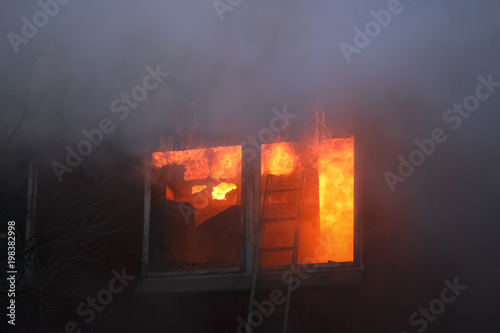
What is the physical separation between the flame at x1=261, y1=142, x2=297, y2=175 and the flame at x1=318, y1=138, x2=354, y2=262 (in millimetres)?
300

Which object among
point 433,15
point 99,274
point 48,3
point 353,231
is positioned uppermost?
point 48,3

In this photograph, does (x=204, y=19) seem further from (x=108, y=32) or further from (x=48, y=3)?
(x=48, y=3)

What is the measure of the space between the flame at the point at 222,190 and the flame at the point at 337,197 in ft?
3.03

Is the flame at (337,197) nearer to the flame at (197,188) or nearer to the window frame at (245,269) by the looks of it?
the window frame at (245,269)

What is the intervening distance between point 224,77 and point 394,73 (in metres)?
1.38

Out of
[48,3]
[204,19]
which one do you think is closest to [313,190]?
[204,19]

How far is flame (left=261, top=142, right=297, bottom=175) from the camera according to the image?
19.1 ft

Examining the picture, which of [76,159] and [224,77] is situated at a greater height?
[224,77]

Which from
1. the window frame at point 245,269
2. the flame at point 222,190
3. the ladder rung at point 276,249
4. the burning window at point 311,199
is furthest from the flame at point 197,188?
the ladder rung at point 276,249

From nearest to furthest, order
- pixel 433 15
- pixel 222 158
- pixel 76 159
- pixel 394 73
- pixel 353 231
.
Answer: pixel 433 15 → pixel 394 73 → pixel 353 231 → pixel 222 158 → pixel 76 159

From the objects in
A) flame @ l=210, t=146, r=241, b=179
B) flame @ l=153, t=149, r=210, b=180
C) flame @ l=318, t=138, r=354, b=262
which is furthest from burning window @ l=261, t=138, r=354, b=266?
flame @ l=153, t=149, r=210, b=180

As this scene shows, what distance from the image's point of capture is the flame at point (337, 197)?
5.45 m

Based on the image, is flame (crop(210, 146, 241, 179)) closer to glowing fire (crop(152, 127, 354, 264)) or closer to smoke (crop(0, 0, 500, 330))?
glowing fire (crop(152, 127, 354, 264))

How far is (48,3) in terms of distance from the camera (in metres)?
5.50
